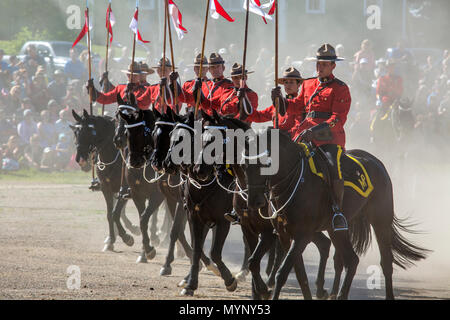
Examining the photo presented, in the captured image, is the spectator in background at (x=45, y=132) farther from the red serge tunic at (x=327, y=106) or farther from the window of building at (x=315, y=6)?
the red serge tunic at (x=327, y=106)

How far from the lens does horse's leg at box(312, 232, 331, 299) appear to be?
873 centimetres

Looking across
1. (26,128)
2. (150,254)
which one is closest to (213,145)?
(150,254)

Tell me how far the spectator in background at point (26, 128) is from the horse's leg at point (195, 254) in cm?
1274

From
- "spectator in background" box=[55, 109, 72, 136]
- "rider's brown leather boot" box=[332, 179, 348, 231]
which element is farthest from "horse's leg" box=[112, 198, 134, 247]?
"spectator in background" box=[55, 109, 72, 136]

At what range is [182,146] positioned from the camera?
8156mm

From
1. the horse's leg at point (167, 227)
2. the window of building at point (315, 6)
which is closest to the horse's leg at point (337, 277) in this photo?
the horse's leg at point (167, 227)

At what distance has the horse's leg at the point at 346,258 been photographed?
8070 millimetres

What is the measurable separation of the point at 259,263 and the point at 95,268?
292cm

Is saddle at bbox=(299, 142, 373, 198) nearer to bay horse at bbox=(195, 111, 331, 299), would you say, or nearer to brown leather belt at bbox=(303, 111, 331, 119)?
brown leather belt at bbox=(303, 111, 331, 119)

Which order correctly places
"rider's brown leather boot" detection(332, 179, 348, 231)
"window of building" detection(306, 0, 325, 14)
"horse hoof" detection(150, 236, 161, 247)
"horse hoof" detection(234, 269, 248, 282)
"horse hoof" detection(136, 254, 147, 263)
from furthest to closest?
"window of building" detection(306, 0, 325, 14), "horse hoof" detection(150, 236, 161, 247), "horse hoof" detection(136, 254, 147, 263), "horse hoof" detection(234, 269, 248, 282), "rider's brown leather boot" detection(332, 179, 348, 231)

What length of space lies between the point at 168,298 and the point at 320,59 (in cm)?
283

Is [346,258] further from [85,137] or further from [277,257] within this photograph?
[85,137]
